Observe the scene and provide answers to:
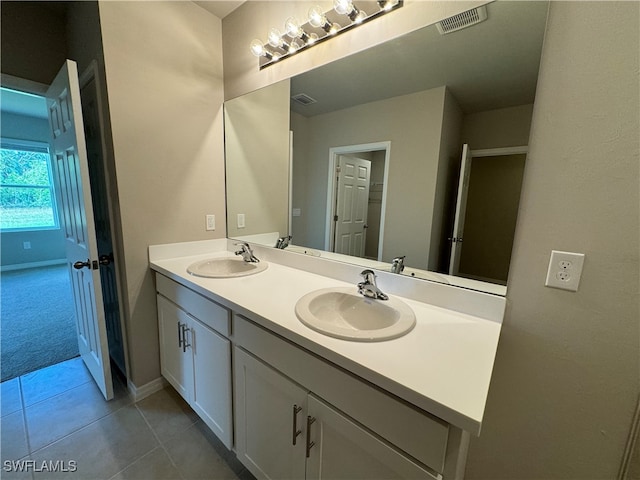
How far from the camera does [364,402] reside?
0.68 m

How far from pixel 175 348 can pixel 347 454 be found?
1.19m

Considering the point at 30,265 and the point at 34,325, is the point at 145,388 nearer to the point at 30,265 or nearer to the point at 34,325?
the point at 34,325

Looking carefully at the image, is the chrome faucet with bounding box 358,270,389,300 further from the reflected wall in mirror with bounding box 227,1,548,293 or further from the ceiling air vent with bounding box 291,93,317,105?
the ceiling air vent with bounding box 291,93,317,105

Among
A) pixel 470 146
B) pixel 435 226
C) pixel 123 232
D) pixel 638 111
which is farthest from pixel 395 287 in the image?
pixel 123 232

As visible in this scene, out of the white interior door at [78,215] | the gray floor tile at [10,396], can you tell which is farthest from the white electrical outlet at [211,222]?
the gray floor tile at [10,396]

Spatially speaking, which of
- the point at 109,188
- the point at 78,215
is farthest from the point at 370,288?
the point at 78,215

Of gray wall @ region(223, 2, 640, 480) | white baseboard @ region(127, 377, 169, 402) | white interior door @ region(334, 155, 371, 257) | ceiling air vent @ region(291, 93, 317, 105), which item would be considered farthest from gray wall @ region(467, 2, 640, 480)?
white baseboard @ region(127, 377, 169, 402)

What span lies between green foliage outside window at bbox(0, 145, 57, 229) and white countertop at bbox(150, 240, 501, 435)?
5.48m

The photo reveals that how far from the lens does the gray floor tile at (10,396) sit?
1.50 m

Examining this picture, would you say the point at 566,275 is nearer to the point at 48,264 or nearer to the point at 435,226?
the point at 435,226

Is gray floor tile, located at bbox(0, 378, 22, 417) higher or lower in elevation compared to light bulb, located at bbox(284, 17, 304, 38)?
lower

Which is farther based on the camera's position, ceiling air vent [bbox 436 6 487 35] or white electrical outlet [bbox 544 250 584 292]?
ceiling air vent [bbox 436 6 487 35]

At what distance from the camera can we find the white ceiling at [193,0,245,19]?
156 cm

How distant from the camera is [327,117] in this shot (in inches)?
56.4
